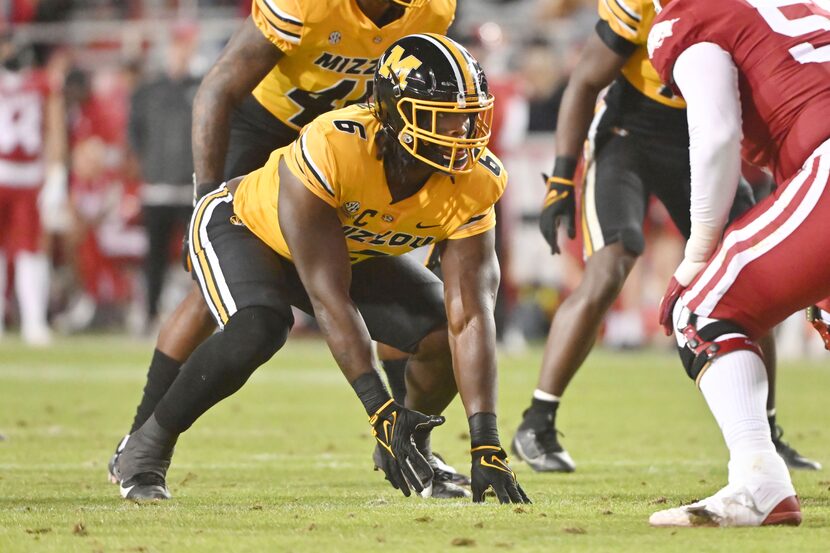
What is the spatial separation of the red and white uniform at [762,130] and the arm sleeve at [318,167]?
1007mm

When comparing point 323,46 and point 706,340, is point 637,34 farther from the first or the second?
point 706,340

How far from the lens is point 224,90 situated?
5211mm

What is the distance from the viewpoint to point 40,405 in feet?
25.2

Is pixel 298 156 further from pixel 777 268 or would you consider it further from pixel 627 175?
pixel 627 175

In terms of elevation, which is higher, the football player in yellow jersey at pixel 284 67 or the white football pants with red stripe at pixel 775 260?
the white football pants with red stripe at pixel 775 260

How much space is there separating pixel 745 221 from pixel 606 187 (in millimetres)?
1900

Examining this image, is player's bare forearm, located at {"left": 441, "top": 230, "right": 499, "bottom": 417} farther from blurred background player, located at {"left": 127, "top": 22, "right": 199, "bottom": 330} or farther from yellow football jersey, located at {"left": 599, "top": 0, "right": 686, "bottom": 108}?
blurred background player, located at {"left": 127, "top": 22, "right": 199, "bottom": 330}

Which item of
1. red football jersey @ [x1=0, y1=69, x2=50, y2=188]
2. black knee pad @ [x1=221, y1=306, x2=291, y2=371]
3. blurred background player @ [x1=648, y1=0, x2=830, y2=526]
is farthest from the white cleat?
red football jersey @ [x1=0, y1=69, x2=50, y2=188]

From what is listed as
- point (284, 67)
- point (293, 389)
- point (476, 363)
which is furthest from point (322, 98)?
point (293, 389)

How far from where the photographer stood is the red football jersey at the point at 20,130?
1198 cm

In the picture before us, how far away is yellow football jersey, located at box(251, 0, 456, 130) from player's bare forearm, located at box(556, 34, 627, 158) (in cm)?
63

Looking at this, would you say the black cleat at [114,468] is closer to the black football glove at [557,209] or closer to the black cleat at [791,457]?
the black football glove at [557,209]

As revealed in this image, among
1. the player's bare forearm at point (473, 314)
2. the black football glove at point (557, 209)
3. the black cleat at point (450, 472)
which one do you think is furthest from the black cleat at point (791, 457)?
the player's bare forearm at point (473, 314)

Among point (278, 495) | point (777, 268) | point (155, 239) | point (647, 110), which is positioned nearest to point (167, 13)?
point (155, 239)
